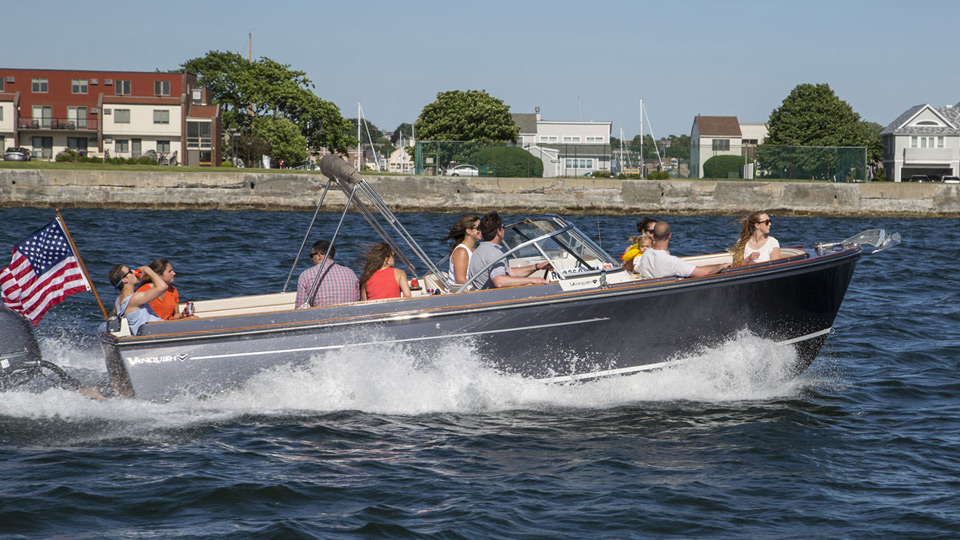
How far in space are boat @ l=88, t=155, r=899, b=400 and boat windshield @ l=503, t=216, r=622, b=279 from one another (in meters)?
0.02

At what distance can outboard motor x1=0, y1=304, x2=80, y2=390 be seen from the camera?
28.3 ft

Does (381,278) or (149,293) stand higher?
(381,278)

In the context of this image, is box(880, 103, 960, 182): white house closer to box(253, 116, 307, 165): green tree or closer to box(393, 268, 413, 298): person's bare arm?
box(253, 116, 307, 165): green tree

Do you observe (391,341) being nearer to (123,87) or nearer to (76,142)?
(123,87)

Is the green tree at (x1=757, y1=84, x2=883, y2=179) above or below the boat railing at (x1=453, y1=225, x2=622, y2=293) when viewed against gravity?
above

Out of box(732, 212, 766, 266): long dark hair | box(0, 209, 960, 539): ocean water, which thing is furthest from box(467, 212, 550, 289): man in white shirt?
box(732, 212, 766, 266): long dark hair

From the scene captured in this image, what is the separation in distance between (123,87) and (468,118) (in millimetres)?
27102

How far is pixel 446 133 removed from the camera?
256 feet

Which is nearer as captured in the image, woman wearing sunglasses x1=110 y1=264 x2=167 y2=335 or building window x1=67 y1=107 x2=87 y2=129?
woman wearing sunglasses x1=110 y1=264 x2=167 y2=335

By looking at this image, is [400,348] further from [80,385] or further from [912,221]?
[912,221]

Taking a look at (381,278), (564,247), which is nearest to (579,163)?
(564,247)

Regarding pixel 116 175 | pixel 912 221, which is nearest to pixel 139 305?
pixel 116 175

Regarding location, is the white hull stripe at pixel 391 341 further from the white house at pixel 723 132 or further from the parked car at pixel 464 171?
the white house at pixel 723 132

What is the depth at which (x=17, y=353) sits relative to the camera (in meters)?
8.73
